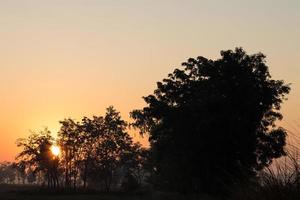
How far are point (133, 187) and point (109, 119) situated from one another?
2415 cm

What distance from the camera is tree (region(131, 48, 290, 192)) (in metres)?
52.3

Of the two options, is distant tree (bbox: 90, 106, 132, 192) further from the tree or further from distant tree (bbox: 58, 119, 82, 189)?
the tree

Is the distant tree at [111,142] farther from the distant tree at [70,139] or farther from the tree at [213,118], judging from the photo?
the tree at [213,118]

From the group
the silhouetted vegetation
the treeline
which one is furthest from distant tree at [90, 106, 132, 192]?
the silhouetted vegetation

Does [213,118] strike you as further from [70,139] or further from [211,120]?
[70,139]

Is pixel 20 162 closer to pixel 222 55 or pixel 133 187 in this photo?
pixel 133 187

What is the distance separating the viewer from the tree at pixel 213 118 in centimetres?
5228

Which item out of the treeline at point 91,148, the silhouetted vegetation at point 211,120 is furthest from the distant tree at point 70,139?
the silhouetted vegetation at point 211,120

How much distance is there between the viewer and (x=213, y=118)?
5116cm

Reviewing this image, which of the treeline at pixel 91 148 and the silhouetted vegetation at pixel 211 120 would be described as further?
the treeline at pixel 91 148

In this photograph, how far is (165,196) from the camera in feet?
178

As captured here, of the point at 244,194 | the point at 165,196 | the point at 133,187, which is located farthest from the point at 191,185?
the point at 244,194

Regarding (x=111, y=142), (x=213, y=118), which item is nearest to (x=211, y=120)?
(x=213, y=118)

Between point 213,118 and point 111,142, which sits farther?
point 111,142
